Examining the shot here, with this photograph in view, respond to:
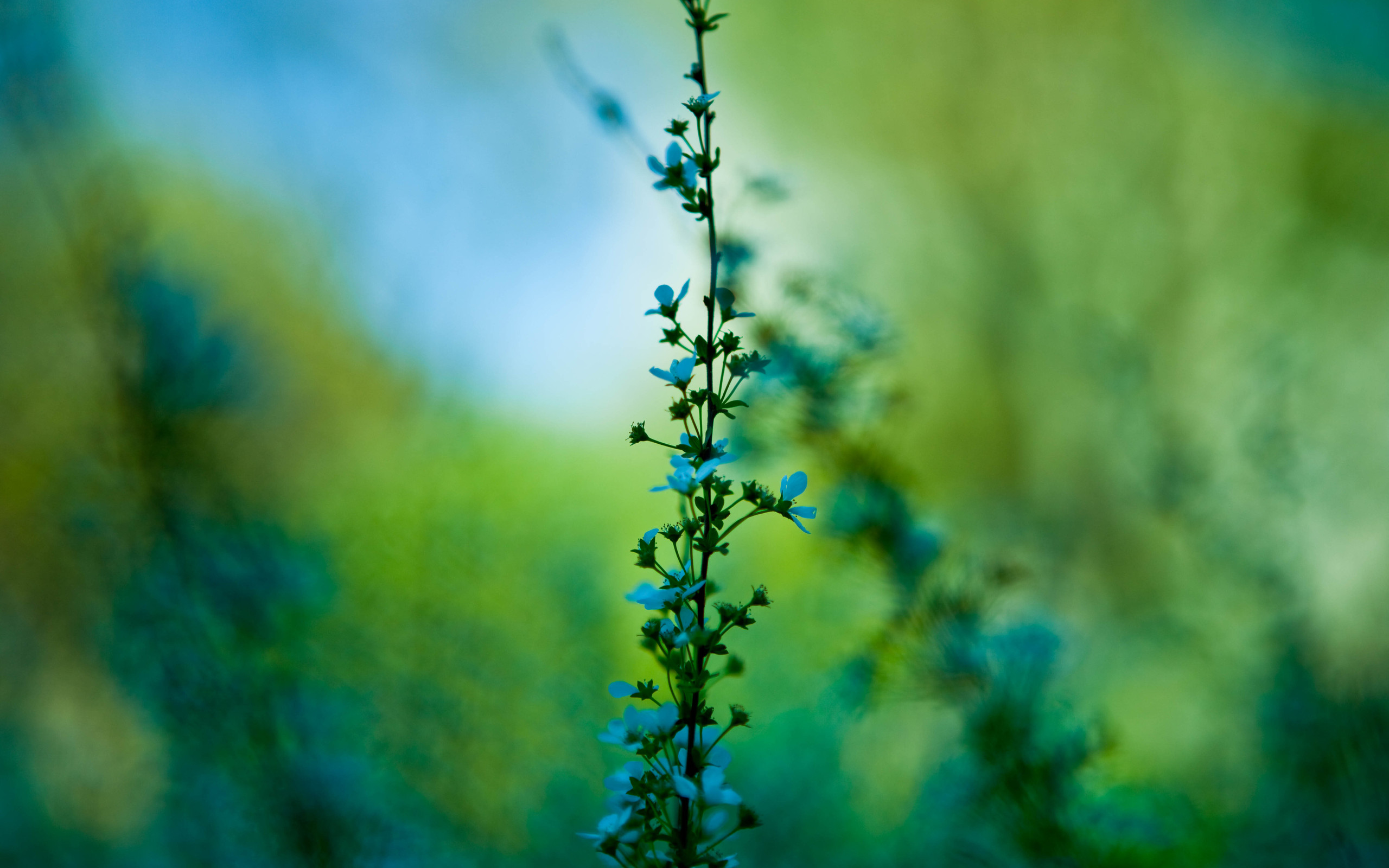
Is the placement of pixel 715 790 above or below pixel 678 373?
below

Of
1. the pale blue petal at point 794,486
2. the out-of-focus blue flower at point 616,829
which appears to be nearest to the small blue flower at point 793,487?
the pale blue petal at point 794,486

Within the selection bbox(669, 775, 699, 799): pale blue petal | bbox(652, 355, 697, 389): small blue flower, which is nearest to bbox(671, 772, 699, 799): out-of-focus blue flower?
bbox(669, 775, 699, 799): pale blue petal

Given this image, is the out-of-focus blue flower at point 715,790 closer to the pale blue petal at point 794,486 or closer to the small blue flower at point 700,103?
the pale blue petal at point 794,486

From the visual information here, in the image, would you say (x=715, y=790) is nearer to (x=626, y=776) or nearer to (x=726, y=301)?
(x=626, y=776)

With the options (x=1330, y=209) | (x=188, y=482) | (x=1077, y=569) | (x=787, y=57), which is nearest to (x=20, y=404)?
(x=188, y=482)

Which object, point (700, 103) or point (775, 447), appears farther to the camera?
point (775, 447)

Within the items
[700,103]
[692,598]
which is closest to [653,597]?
[692,598]

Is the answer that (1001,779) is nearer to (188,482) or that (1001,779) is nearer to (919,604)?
(919,604)
